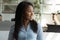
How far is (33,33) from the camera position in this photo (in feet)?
3.19

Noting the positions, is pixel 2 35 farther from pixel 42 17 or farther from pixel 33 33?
pixel 33 33

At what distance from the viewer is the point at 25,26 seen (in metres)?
1.00

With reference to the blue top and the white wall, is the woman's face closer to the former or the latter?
the blue top

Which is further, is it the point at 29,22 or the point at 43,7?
the point at 43,7

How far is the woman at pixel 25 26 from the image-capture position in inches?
37.1

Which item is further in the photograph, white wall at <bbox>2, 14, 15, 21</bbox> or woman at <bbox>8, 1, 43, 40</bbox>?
white wall at <bbox>2, 14, 15, 21</bbox>

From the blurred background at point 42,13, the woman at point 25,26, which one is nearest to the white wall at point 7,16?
the blurred background at point 42,13

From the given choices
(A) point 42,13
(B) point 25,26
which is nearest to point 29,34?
(B) point 25,26

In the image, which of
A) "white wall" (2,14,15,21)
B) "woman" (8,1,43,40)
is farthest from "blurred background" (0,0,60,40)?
"woman" (8,1,43,40)

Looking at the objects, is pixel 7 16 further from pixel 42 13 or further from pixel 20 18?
pixel 20 18

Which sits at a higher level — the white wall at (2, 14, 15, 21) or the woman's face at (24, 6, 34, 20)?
the woman's face at (24, 6, 34, 20)

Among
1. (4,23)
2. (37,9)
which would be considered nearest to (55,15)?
(37,9)

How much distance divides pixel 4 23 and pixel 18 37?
872mm

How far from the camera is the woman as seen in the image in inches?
37.1
